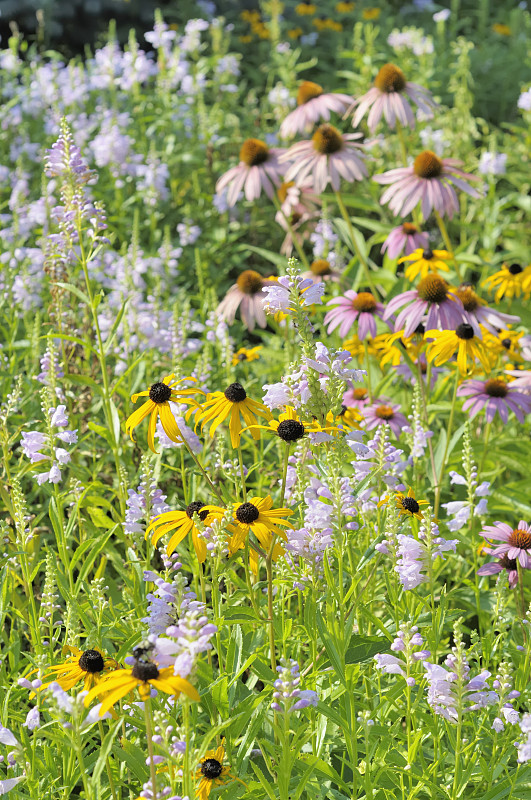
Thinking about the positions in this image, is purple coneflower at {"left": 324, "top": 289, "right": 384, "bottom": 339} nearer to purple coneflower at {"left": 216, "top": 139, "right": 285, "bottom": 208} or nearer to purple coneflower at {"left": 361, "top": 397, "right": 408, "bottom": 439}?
purple coneflower at {"left": 361, "top": 397, "right": 408, "bottom": 439}

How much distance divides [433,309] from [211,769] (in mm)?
2091

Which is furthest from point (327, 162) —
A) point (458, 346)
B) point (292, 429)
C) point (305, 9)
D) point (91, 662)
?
point (305, 9)

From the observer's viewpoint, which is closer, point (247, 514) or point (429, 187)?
point (247, 514)

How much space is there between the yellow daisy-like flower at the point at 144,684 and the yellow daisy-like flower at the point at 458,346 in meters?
1.93

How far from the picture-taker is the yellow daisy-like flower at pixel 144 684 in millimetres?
1332

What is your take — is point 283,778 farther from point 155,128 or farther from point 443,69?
point 443,69

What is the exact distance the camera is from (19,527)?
217cm

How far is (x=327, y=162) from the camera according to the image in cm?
439

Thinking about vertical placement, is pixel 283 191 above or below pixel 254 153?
below

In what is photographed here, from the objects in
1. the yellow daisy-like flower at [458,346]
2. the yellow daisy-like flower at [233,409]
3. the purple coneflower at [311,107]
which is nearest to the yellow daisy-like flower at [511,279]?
the yellow daisy-like flower at [458,346]

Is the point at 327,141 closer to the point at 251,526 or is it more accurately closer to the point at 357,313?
the point at 357,313

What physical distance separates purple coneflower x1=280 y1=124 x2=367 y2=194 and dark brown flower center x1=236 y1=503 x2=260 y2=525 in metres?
2.71

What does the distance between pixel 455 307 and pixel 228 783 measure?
215 cm

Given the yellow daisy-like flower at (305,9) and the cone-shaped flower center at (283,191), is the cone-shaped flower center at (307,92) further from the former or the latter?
the yellow daisy-like flower at (305,9)
